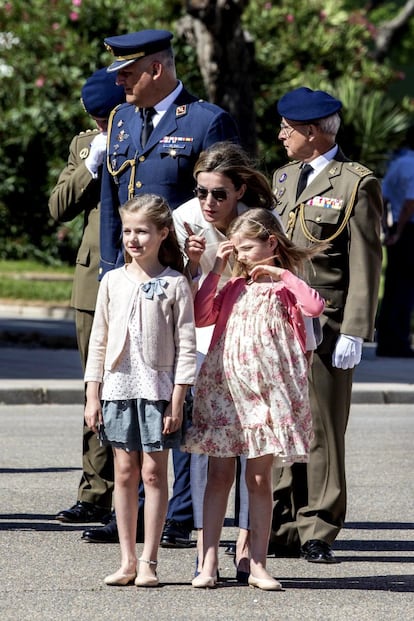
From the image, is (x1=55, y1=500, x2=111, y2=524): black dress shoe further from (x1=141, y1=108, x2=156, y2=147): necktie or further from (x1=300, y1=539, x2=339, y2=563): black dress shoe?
(x1=141, y1=108, x2=156, y2=147): necktie

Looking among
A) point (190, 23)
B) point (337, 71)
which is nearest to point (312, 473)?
point (190, 23)

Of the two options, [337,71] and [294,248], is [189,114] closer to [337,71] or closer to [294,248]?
[294,248]

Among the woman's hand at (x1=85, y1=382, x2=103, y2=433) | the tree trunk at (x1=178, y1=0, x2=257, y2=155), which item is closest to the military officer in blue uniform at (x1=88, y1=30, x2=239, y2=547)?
the woman's hand at (x1=85, y1=382, x2=103, y2=433)

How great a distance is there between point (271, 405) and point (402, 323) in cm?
1018

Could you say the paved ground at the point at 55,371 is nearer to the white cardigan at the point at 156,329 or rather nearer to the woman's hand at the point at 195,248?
the white cardigan at the point at 156,329

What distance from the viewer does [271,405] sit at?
5605 millimetres

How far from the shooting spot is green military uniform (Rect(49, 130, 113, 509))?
23.5 feet

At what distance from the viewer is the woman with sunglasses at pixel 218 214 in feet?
19.1

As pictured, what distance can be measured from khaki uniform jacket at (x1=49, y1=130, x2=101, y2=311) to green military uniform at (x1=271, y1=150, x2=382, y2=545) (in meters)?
1.11

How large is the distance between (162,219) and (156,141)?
93 centimetres

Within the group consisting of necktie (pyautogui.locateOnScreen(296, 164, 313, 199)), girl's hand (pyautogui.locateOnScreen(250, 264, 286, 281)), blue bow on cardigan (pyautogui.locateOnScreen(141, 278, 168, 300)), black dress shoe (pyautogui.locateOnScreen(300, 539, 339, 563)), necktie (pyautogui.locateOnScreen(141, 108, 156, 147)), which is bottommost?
black dress shoe (pyautogui.locateOnScreen(300, 539, 339, 563))

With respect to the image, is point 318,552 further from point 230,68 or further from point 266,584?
point 230,68

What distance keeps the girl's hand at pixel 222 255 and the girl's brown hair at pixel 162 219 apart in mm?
133

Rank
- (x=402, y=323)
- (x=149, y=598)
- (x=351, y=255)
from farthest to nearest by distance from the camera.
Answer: (x=402, y=323) < (x=351, y=255) < (x=149, y=598)
